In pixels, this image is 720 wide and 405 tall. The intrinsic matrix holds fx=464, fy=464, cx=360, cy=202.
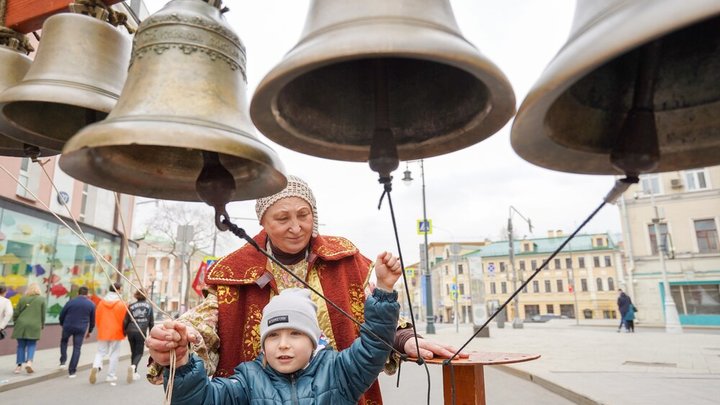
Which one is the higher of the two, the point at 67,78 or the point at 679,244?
the point at 679,244

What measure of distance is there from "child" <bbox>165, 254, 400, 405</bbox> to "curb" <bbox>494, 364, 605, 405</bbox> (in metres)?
5.24

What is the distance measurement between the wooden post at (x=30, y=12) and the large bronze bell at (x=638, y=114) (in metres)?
1.84

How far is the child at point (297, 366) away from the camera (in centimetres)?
188

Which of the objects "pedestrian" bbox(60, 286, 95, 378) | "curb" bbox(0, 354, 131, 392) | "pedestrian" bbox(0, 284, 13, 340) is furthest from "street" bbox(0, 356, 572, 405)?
"pedestrian" bbox(0, 284, 13, 340)

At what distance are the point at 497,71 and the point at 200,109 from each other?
0.80 m

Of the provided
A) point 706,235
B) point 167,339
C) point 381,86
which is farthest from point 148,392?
point 706,235

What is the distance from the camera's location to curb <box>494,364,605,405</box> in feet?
20.6

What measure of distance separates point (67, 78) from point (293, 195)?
3.44 ft

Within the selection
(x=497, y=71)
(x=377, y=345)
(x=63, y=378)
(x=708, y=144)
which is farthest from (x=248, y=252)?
(x=63, y=378)

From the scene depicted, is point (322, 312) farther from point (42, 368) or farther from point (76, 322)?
point (42, 368)

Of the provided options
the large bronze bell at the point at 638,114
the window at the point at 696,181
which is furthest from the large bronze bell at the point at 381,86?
the window at the point at 696,181

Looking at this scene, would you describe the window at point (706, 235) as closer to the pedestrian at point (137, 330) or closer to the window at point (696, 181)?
the window at point (696, 181)

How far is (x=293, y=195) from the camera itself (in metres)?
2.32

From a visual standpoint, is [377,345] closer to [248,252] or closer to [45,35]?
[248,252]
